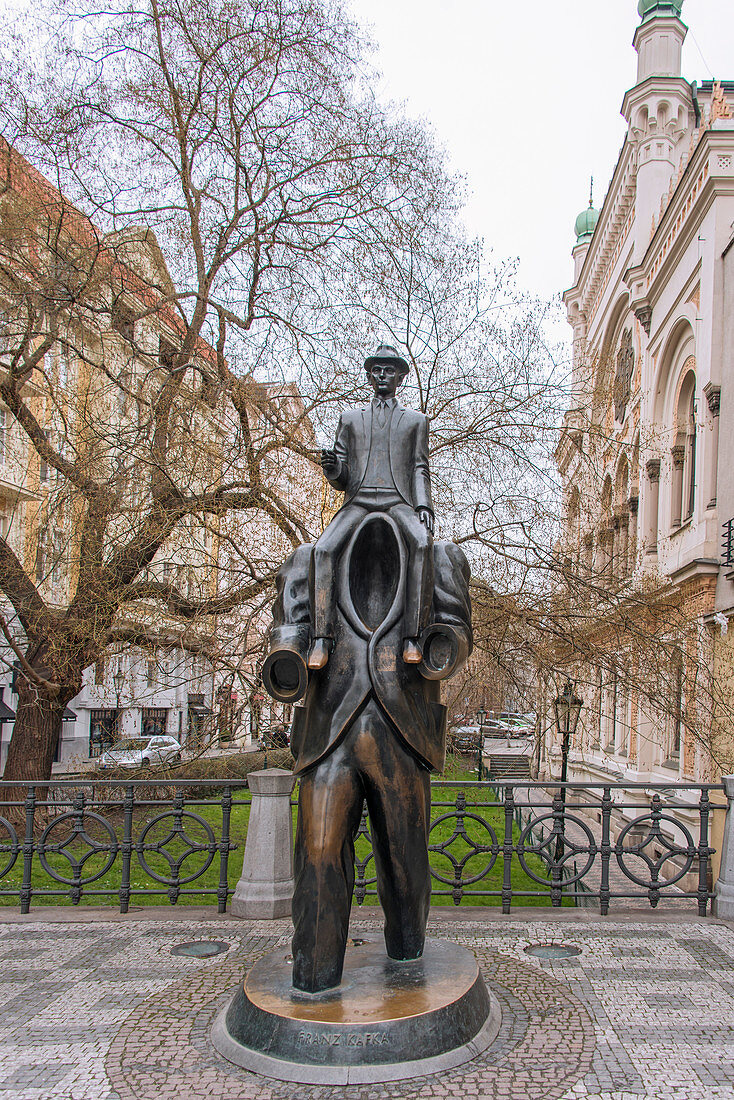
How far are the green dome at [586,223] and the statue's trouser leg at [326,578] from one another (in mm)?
40433

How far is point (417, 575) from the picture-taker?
4855mm

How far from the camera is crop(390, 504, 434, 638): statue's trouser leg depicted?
478 cm

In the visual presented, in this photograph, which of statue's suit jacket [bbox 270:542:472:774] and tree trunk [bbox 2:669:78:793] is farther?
tree trunk [bbox 2:669:78:793]

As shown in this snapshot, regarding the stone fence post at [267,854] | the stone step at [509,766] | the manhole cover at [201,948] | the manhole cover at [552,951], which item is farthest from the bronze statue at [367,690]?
the stone step at [509,766]

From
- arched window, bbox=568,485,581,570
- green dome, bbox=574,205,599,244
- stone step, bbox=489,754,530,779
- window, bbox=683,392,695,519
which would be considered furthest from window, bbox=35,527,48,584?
green dome, bbox=574,205,599,244

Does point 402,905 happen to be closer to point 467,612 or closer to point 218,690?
point 467,612

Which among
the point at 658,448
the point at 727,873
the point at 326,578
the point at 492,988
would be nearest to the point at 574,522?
the point at 658,448

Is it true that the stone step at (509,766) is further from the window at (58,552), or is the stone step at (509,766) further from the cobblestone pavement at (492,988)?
the cobblestone pavement at (492,988)

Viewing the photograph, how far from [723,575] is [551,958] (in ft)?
37.8

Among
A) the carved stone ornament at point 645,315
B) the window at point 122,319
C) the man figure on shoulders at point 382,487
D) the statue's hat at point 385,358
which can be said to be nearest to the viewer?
the man figure on shoulders at point 382,487

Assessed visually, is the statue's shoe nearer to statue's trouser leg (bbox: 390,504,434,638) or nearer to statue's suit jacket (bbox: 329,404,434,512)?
statue's trouser leg (bbox: 390,504,434,638)

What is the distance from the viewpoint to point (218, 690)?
11.4 meters

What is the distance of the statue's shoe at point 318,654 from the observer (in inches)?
187

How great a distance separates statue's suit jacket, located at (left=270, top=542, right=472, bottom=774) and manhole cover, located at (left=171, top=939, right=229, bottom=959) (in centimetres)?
273
